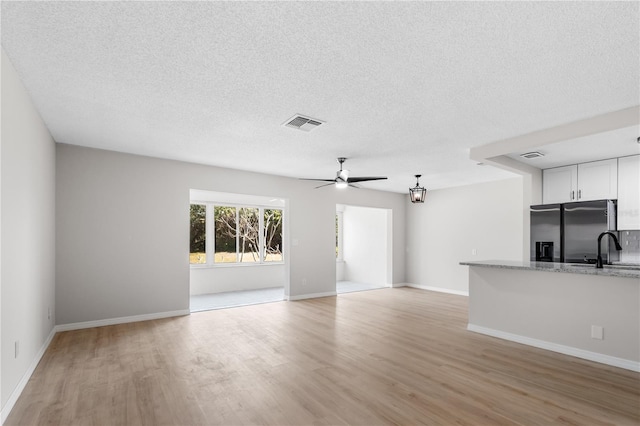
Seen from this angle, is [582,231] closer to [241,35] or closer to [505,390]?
[505,390]

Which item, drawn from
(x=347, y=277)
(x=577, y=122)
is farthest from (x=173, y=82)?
(x=347, y=277)

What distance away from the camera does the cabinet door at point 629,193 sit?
483 centimetres

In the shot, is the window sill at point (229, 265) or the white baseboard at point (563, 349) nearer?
the white baseboard at point (563, 349)

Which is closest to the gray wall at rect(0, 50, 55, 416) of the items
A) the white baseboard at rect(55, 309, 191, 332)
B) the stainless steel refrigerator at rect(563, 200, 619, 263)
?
the white baseboard at rect(55, 309, 191, 332)

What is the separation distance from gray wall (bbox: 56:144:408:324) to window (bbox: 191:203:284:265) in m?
2.31

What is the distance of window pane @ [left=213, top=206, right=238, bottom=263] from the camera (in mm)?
8281

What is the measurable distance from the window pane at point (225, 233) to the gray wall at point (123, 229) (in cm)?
230

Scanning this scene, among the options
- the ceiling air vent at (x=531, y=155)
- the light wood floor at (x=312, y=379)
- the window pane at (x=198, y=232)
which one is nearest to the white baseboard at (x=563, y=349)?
the light wood floor at (x=312, y=379)

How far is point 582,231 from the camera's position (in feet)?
17.2

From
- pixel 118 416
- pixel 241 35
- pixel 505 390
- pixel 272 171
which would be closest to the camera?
pixel 241 35

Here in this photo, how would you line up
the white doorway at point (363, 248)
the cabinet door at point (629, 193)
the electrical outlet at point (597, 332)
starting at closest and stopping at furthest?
the electrical outlet at point (597, 332), the cabinet door at point (629, 193), the white doorway at point (363, 248)

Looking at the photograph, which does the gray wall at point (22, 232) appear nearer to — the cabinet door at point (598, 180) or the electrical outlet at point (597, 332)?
the electrical outlet at point (597, 332)

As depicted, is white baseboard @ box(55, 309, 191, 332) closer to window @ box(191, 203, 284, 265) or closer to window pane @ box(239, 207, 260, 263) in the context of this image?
window @ box(191, 203, 284, 265)

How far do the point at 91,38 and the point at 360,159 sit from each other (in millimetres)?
3842
